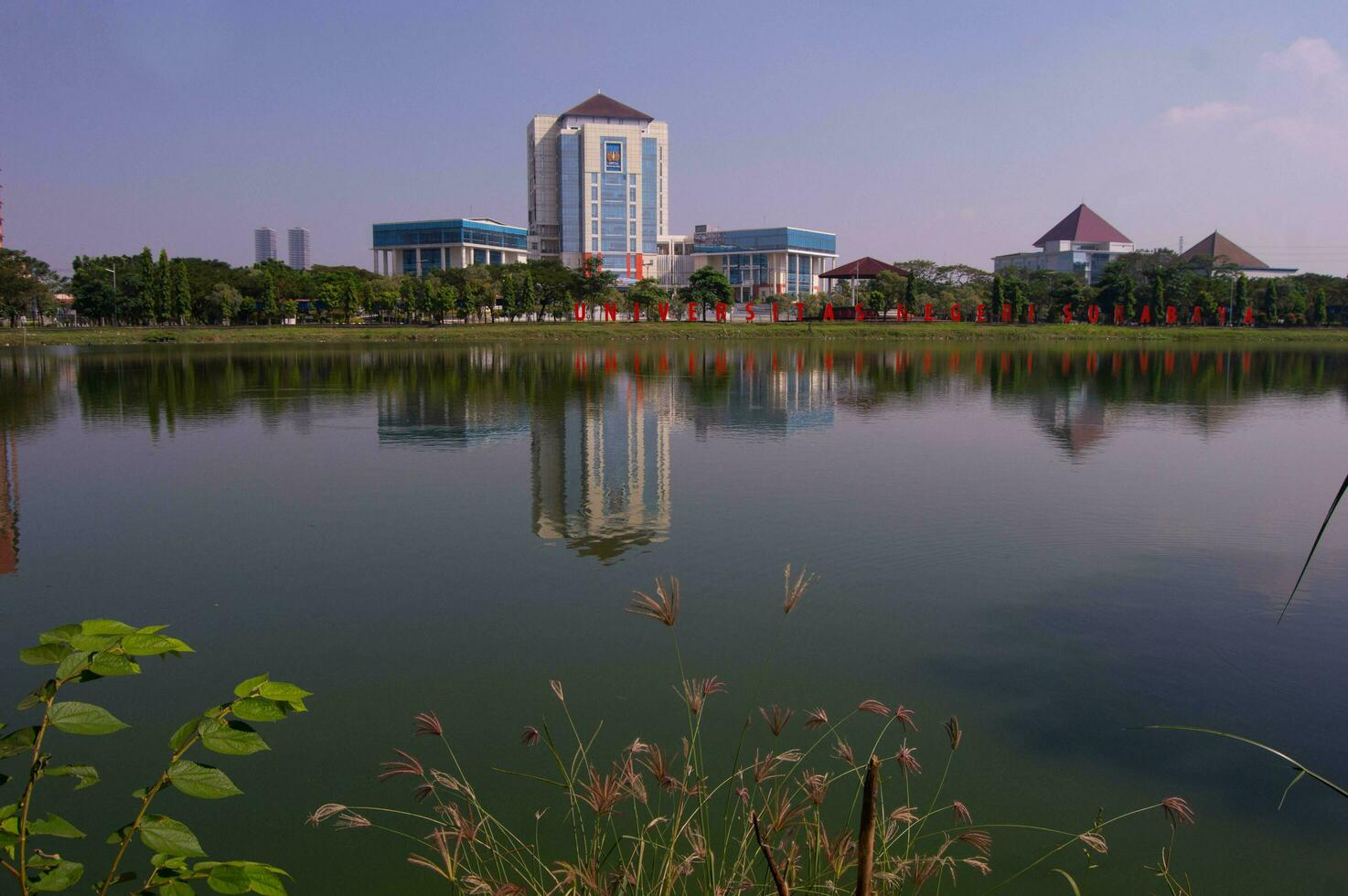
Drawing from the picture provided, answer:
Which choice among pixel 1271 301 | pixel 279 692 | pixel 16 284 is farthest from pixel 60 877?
pixel 1271 301

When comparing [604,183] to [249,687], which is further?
[604,183]

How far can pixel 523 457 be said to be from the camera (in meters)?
13.2

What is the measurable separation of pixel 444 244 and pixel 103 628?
96710mm

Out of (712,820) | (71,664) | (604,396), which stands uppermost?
(71,664)

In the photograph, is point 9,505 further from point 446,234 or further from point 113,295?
point 446,234

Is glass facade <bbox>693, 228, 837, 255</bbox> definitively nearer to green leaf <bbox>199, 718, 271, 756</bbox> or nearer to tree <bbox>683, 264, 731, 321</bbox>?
tree <bbox>683, 264, 731, 321</bbox>

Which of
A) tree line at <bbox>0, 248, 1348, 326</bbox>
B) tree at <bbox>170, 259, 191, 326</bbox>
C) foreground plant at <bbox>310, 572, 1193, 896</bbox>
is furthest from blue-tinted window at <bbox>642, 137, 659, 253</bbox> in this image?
foreground plant at <bbox>310, 572, 1193, 896</bbox>

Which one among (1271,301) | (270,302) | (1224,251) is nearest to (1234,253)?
(1224,251)

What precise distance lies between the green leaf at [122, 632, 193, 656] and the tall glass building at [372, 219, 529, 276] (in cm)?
9317

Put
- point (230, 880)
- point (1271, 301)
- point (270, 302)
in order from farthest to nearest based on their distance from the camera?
point (1271, 301), point (270, 302), point (230, 880)

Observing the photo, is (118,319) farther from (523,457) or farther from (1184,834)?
(1184,834)

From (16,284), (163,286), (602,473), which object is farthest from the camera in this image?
(163,286)

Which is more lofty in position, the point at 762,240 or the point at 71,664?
the point at 762,240

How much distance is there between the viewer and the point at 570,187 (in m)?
94.2
